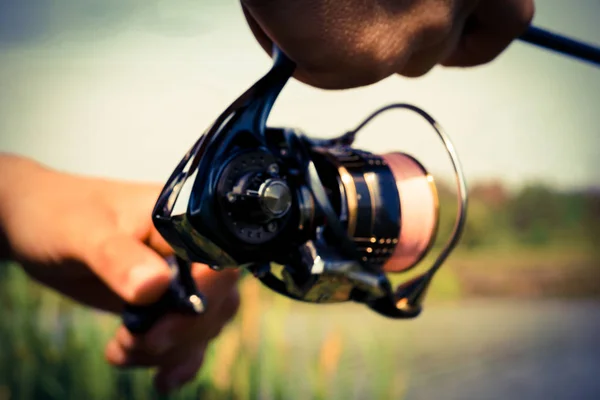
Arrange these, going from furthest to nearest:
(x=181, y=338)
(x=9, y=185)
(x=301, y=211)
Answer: (x=9, y=185), (x=181, y=338), (x=301, y=211)

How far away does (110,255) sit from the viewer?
916 mm

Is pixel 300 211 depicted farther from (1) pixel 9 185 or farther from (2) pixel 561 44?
(1) pixel 9 185

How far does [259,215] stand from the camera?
1.99 ft

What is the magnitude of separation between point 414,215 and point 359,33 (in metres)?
0.26

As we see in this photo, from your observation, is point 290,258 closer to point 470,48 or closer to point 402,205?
point 402,205

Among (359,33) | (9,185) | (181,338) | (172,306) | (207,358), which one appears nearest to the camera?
(359,33)

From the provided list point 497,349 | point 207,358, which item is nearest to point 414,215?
point 207,358

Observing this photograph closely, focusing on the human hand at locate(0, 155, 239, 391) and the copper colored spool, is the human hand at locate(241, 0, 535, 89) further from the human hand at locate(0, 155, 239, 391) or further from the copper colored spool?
the human hand at locate(0, 155, 239, 391)

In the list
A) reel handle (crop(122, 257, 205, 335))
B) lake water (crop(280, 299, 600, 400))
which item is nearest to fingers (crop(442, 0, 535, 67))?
reel handle (crop(122, 257, 205, 335))

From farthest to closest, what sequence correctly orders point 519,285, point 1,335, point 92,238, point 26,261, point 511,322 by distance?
point 519,285, point 511,322, point 1,335, point 26,261, point 92,238

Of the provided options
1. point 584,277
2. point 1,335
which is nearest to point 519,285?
point 584,277

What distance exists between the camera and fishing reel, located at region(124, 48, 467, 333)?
60cm

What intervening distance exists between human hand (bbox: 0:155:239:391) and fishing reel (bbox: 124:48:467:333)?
13 centimetres

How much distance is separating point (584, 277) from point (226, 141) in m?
5.94
